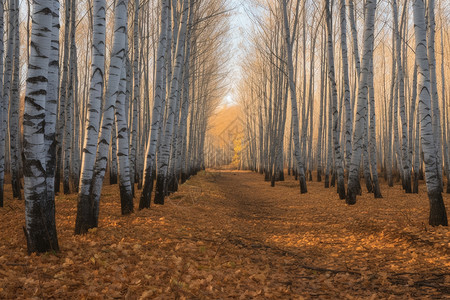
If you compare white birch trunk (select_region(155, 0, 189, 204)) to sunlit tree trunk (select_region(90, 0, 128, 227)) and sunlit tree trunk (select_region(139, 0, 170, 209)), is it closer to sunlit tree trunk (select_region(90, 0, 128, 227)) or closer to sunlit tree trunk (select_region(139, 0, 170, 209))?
sunlit tree trunk (select_region(139, 0, 170, 209))

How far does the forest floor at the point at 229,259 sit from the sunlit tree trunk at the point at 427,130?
0.31 metres

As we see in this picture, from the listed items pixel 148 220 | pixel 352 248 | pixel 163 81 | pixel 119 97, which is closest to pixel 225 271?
pixel 352 248

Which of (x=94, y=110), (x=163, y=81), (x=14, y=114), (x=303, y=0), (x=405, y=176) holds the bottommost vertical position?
(x=405, y=176)

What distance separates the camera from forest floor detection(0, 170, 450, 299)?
322 cm

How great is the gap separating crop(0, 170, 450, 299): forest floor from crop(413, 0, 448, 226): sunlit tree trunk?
12.3 inches

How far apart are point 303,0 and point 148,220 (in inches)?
479

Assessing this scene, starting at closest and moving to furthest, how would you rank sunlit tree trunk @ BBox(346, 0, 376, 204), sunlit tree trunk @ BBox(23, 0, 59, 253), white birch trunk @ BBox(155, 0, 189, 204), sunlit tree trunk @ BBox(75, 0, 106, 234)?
sunlit tree trunk @ BBox(23, 0, 59, 253), sunlit tree trunk @ BBox(75, 0, 106, 234), white birch trunk @ BBox(155, 0, 189, 204), sunlit tree trunk @ BBox(346, 0, 376, 204)

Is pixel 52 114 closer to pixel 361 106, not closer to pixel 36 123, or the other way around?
pixel 36 123

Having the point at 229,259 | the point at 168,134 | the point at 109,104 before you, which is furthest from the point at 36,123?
the point at 168,134

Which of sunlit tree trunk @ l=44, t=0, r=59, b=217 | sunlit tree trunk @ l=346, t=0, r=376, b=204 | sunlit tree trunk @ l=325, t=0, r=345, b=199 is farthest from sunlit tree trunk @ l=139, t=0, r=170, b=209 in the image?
sunlit tree trunk @ l=346, t=0, r=376, b=204

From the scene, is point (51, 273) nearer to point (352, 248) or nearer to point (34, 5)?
point (34, 5)

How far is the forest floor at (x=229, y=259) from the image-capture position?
3.22m

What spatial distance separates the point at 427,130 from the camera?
17.9ft

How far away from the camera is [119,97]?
6.82 m
